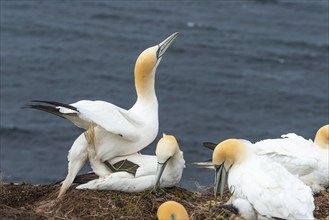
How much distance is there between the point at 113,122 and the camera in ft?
34.1

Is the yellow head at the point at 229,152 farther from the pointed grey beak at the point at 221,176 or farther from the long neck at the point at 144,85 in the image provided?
the long neck at the point at 144,85

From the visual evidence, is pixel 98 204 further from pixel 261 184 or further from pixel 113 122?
pixel 261 184

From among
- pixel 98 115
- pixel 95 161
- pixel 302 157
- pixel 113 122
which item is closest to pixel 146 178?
pixel 95 161

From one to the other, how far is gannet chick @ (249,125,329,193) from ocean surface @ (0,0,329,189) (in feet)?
71.0

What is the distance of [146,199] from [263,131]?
3134 centimetres

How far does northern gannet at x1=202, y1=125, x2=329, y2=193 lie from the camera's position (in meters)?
11.1

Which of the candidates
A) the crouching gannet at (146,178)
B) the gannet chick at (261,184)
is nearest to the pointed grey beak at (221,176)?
the gannet chick at (261,184)

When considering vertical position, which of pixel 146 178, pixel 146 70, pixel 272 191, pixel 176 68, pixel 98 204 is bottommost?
pixel 176 68

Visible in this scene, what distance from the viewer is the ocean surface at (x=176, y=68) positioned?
40062 millimetres

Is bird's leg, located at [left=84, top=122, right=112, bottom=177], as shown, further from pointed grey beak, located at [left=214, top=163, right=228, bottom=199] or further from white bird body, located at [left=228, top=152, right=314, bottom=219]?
white bird body, located at [left=228, top=152, right=314, bottom=219]

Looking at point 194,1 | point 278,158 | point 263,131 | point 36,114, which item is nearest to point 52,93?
point 36,114

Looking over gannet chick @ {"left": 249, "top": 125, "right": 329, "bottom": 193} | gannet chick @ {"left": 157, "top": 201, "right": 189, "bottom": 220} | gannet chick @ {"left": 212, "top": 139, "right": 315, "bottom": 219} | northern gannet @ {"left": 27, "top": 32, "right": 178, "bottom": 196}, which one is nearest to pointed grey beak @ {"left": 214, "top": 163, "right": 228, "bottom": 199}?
gannet chick @ {"left": 212, "top": 139, "right": 315, "bottom": 219}

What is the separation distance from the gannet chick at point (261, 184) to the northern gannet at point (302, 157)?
103 centimetres

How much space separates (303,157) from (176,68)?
37831 mm
